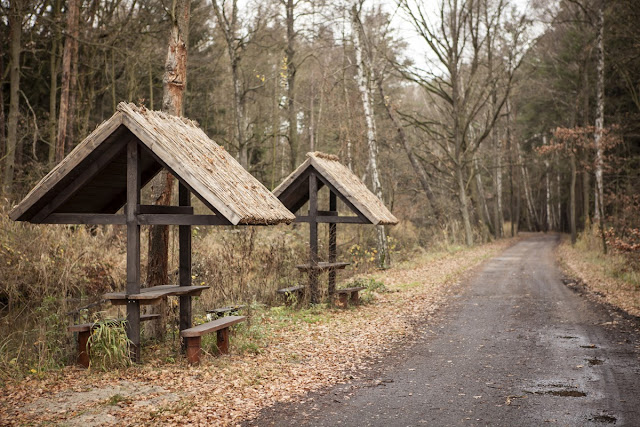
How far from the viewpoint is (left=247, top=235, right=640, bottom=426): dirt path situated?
5719mm

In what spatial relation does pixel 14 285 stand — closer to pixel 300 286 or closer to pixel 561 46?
pixel 300 286

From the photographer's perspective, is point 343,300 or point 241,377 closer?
point 241,377

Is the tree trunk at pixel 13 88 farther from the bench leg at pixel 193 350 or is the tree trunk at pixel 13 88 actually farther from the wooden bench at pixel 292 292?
the bench leg at pixel 193 350

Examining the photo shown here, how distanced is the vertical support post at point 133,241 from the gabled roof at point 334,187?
17.4ft

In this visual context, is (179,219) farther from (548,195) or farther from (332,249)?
(548,195)

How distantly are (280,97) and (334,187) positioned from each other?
60.6 feet

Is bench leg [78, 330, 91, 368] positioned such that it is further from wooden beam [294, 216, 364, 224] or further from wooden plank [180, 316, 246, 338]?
wooden beam [294, 216, 364, 224]

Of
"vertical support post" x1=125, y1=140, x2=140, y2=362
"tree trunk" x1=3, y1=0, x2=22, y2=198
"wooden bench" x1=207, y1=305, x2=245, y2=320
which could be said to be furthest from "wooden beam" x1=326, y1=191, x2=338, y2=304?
"tree trunk" x1=3, y1=0, x2=22, y2=198

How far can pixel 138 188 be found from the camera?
7.58 metres

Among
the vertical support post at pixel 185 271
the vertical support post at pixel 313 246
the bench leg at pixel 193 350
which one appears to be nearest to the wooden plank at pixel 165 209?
the vertical support post at pixel 185 271

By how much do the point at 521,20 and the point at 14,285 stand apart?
1003 inches

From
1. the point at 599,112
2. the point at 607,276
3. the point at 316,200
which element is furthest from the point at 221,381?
the point at 599,112

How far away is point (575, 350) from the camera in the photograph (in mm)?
8570

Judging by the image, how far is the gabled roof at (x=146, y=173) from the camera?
718cm
